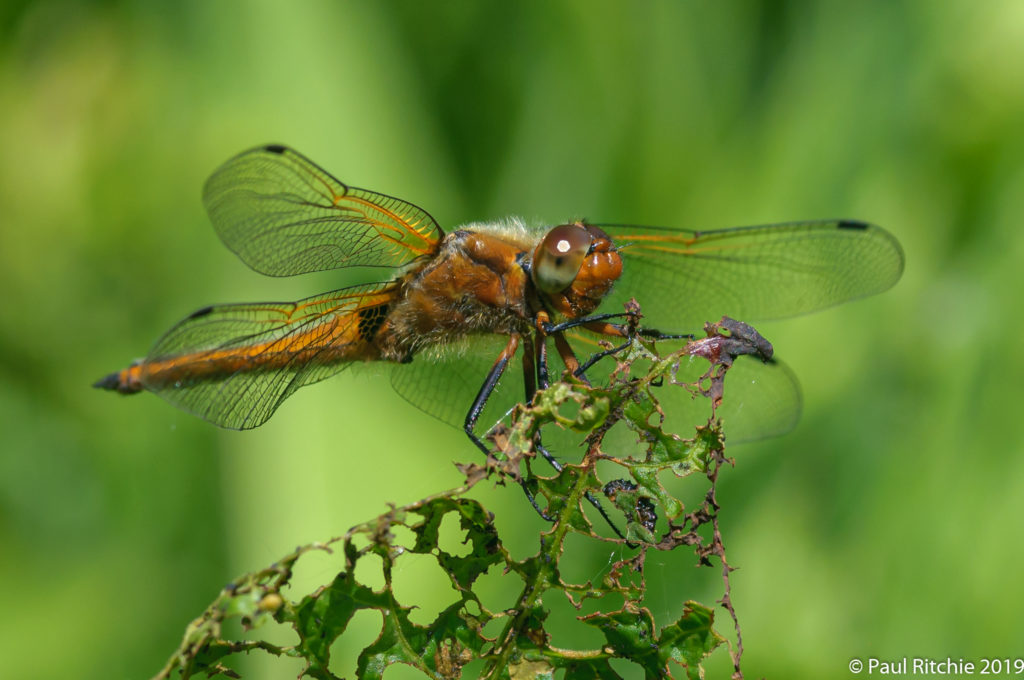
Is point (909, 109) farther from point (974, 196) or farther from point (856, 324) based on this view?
point (856, 324)

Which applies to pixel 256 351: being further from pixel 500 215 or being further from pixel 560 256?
pixel 500 215

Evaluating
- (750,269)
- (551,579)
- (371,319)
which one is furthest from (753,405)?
(551,579)

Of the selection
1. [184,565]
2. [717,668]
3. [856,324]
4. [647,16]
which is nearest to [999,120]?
[856,324]

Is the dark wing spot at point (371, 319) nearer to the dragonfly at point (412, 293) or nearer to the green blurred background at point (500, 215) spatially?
the dragonfly at point (412, 293)

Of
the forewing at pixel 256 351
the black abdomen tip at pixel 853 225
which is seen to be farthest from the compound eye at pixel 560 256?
the black abdomen tip at pixel 853 225

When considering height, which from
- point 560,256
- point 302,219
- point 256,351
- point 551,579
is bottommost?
point 551,579
